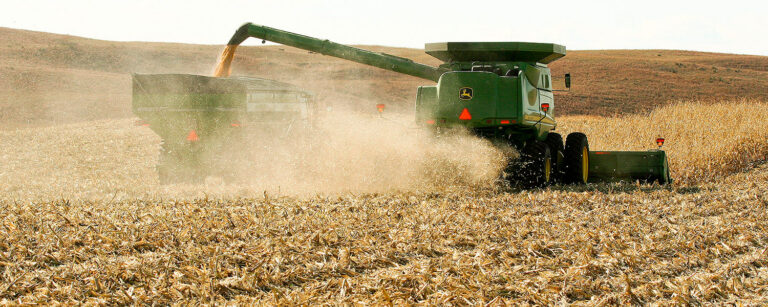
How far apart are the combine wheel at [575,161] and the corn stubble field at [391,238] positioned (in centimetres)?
81

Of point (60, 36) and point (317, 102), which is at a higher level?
point (60, 36)

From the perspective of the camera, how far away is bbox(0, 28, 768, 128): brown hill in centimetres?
3841

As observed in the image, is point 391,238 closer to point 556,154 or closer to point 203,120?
point 556,154

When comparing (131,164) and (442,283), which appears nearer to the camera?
(442,283)

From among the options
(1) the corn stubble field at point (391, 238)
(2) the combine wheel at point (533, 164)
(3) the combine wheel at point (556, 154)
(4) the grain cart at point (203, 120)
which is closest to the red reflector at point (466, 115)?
(1) the corn stubble field at point (391, 238)

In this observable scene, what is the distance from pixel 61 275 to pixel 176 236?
140 cm

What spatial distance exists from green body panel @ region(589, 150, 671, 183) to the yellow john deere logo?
3.57 m

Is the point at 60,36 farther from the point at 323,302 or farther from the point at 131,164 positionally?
the point at 323,302

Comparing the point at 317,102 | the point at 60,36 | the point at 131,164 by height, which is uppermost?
the point at 60,36

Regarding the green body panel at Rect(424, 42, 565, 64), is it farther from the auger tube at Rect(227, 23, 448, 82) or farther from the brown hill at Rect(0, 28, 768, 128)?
the brown hill at Rect(0, 28, 768, 128)

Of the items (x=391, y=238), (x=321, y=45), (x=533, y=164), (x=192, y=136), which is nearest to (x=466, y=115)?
(x=533, y=164)

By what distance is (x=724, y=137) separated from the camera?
16.0 metres

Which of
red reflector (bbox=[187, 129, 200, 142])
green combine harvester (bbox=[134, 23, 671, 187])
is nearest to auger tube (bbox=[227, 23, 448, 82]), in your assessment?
green combine harvester (bbox=[134, 23, 671, 187])

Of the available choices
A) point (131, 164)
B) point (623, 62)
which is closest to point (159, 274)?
point (131, 164)
